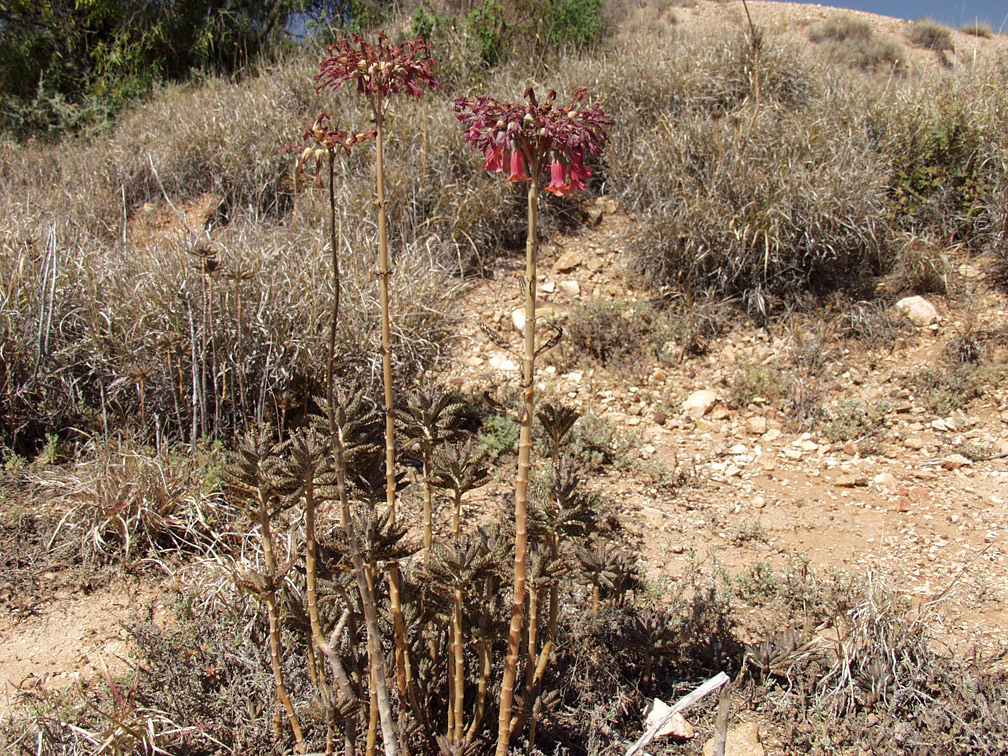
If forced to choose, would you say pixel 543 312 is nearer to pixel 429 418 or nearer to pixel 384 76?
pixel 429 418

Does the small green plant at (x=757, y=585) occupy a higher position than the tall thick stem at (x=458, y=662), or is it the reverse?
the tall thick stem at (x=458, y=662)

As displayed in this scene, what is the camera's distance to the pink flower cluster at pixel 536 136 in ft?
3.97

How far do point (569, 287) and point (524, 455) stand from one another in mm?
3692

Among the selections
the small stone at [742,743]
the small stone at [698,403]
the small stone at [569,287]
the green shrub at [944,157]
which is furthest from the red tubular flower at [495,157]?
the green shrub at [944,157]

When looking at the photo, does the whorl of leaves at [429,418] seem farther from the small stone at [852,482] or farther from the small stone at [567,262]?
the small stone at [567,262]

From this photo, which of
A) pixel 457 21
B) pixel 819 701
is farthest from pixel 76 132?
pixel 819 701

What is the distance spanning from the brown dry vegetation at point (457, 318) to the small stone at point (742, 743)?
3.3 inches

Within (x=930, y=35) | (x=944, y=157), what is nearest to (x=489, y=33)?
(x=944, y=157)

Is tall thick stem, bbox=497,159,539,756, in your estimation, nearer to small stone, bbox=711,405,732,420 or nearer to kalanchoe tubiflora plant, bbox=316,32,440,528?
kalanchoe tubiflora plant, bbox=316,32,440,528

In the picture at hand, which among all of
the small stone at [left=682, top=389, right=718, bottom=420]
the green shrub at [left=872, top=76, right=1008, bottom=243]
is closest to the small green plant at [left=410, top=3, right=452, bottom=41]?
the green shrub at [left=872, top=76, right=1008, bottom=243]

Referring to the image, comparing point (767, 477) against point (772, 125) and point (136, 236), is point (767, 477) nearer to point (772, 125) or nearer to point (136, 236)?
point (772, 125)

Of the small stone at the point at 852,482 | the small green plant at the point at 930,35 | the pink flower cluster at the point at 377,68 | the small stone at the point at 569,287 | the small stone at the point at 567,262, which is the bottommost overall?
the small stone at the point at 852,482

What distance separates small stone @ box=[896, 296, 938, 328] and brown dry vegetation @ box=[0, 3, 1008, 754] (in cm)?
12

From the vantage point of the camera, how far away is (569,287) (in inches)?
192
